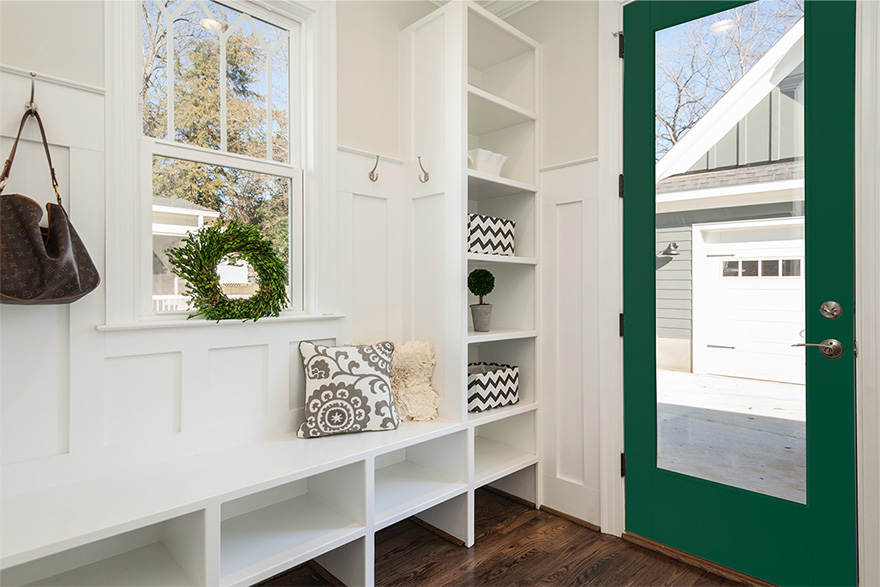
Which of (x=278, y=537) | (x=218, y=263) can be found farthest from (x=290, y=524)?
(x=218, y=263)

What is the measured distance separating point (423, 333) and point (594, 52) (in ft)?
5.18

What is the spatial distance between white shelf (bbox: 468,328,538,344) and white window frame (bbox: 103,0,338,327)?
26.3 inches

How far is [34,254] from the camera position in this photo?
1.42 m

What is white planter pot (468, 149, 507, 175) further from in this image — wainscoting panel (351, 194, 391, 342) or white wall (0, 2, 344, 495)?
white wall (0, 2, 344, 495)

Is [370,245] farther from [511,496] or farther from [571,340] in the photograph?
[511,496]

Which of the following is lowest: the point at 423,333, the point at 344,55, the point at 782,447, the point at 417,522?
the point at 417,522

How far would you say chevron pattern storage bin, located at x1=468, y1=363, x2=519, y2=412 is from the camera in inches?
94.1

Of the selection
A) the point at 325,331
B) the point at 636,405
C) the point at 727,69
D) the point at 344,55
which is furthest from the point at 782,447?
the point at 344,55

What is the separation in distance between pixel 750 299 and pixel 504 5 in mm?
1949

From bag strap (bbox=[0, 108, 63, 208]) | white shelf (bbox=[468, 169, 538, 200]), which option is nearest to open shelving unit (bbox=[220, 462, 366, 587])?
bag strap (bbox=[0, 108, 63, 208])

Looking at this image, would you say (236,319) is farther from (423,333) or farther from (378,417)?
(423,333)

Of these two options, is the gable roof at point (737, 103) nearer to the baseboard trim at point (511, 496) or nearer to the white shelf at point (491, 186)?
the white shelf at point (491, 186)

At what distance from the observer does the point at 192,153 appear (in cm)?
188

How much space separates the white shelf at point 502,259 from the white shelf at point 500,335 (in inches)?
13.8
